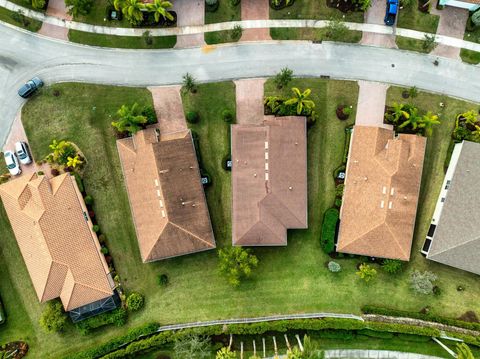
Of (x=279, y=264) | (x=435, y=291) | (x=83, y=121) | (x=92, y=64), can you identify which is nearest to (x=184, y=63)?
→ (x=92, y=64)

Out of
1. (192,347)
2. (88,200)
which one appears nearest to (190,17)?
(88,200)

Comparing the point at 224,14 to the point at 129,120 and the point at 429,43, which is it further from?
the point at 429,43

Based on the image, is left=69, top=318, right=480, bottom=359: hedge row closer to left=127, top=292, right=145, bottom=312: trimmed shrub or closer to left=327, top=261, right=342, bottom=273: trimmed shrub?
left=127, top=292, right=145, bottom=312: trimmed shrub

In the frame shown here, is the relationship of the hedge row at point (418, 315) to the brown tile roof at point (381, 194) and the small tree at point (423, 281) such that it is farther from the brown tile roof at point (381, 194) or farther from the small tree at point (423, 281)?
the brown tile roof at point (381, 194)

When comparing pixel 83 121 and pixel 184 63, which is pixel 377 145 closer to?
pixel 184 63

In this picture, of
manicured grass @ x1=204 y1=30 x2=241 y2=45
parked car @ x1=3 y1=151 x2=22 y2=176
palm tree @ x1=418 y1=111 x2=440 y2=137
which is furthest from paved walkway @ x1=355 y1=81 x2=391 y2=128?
parked car @ x1=3 y1=151 x2=22 y2=176

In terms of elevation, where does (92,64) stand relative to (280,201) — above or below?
above
